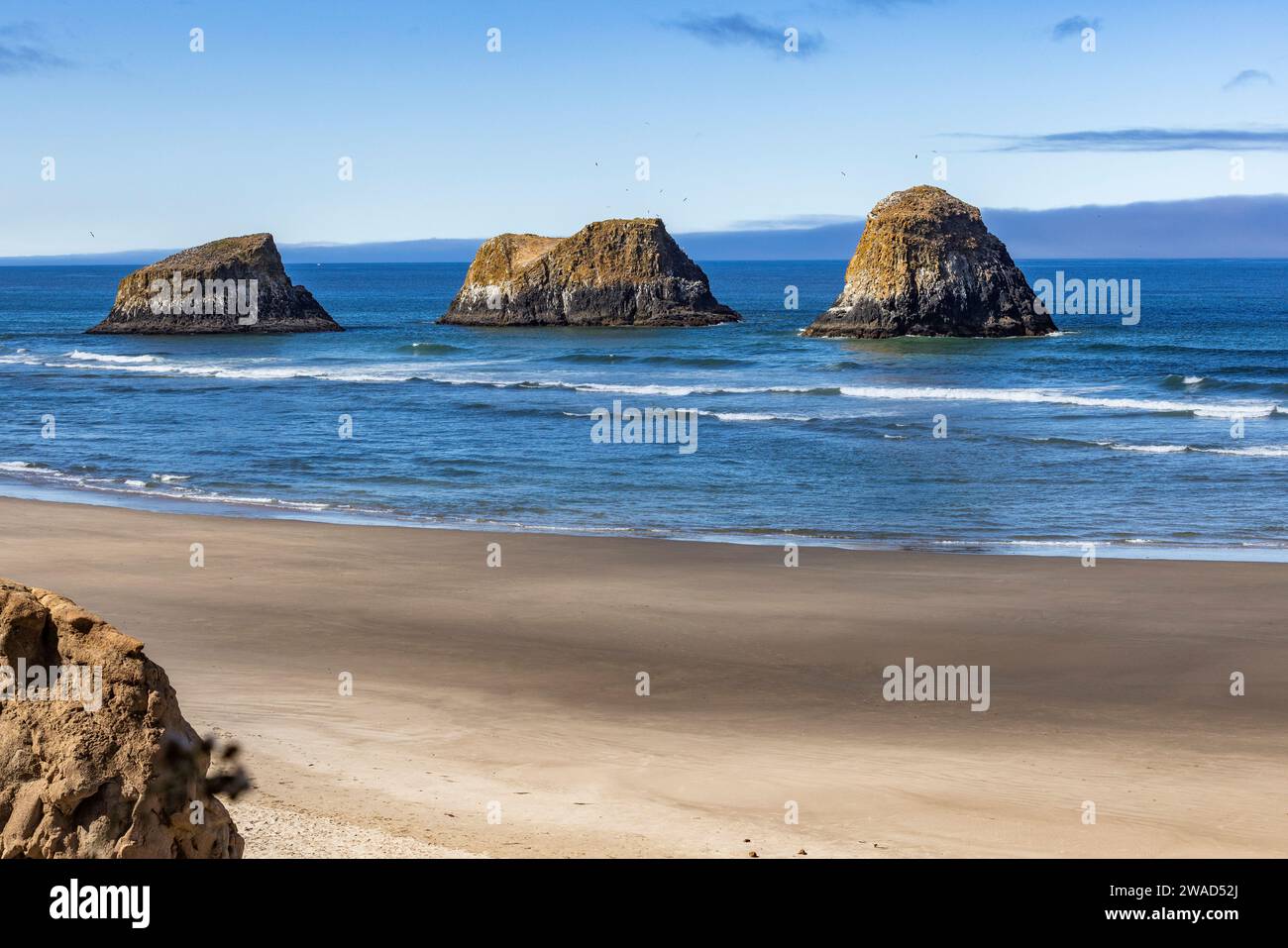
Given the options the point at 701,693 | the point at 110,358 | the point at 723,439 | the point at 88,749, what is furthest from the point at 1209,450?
the point at 110,358

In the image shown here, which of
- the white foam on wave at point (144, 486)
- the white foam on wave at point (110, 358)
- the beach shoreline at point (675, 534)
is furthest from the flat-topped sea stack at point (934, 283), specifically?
the beach shoreline at point (675, 534)

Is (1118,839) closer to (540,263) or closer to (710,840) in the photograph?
(710,840)

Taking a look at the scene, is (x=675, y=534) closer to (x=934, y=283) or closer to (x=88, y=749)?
(x=88, y=749)

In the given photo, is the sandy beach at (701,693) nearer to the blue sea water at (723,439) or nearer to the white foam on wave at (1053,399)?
the blue sea water at (723,439)

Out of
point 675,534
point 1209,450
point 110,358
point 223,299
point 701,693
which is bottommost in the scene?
point 701,693

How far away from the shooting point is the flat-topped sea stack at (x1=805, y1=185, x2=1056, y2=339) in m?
77.2

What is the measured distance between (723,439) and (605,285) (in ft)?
207

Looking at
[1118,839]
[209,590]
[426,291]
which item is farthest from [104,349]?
[426,291]

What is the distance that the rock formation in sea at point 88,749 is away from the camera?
6.14 m

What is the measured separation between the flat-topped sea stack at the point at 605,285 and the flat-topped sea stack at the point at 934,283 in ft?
62.6

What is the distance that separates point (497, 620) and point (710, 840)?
7.80m

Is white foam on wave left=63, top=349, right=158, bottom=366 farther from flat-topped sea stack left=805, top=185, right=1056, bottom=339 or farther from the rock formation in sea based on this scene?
the rock formation in sea

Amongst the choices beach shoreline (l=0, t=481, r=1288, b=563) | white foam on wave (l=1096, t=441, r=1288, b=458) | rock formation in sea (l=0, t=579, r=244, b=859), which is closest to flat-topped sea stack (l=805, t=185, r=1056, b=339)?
white foam on wave (l=1096, t=441, r=1288, b=458)

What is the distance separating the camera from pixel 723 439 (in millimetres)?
36469
